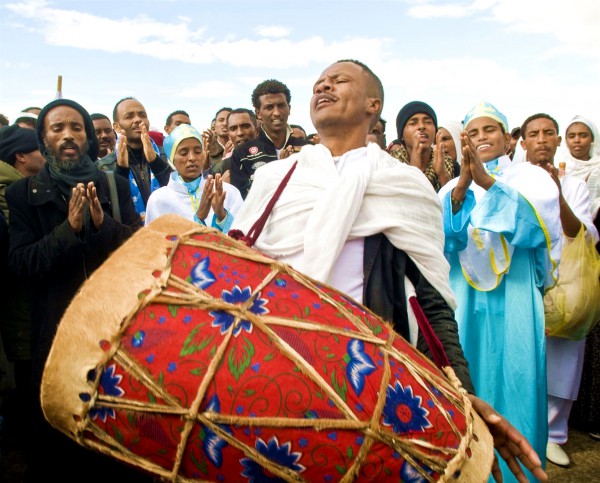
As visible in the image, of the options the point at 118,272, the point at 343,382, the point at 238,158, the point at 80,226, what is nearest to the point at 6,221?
the point at 80,226

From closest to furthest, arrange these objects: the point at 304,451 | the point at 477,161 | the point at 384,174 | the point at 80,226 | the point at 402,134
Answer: the point at 304,451 → the point at 384,174 → the point at 80,226 → the point at 477,161 → the point at 402,134

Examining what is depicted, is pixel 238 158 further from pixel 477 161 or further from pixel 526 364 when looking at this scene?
pixel 526 364

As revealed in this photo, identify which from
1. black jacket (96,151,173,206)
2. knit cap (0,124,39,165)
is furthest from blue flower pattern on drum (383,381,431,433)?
black jacket (96,151,173,206)

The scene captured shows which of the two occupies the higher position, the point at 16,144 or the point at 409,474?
the point at 16,144

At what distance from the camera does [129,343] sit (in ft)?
3.80

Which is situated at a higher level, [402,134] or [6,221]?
[402,134]

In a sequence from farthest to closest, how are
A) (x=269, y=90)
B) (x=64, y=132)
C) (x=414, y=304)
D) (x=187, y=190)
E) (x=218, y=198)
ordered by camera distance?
(x=269, y=90) → (x=187, y=190) → (x=218, y=198) → (x=64, y=132) → (x=414, y=304)

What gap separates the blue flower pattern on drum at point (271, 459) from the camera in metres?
1.14

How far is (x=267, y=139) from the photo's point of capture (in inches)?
218

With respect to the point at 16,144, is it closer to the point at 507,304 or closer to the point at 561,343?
the point at 507,304

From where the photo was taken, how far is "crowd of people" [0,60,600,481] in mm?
1944

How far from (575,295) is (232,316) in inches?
146

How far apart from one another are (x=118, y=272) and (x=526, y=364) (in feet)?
9.97

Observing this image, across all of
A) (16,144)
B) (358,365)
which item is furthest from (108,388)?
(16,144)
